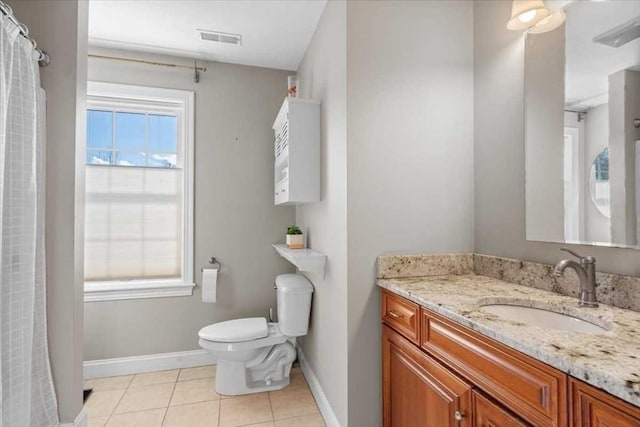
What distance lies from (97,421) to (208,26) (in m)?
2.67

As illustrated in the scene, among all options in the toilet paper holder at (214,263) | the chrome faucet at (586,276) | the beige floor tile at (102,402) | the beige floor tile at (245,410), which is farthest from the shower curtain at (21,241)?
the chrome faucet at (586,276)

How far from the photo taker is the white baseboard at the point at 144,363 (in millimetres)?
2504

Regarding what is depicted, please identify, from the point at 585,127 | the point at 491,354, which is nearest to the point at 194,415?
the point at 491,354

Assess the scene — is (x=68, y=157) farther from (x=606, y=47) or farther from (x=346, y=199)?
(x=606, y=47)

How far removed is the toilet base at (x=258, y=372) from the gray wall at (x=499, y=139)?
1547 millimetres

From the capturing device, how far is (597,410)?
26.0 inches

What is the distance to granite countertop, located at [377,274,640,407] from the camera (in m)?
0.65

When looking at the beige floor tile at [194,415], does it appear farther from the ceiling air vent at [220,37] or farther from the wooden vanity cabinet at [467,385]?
the ceiling air vent at [220,37]

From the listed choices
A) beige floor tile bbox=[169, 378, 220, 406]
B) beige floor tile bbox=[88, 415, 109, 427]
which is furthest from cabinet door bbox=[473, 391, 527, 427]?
beige floor tile bbox=[88, 415, 109, 427]

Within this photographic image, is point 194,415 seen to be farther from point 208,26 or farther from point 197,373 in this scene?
point 208,26

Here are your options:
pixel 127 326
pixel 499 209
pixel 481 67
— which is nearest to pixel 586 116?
pixel 499 209

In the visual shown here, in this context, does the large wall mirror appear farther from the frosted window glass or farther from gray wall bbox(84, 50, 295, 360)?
the frosted window glass

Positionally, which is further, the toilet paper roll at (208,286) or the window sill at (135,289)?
the toilet paper roll at (208,286)

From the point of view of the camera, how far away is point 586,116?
1.27 m
